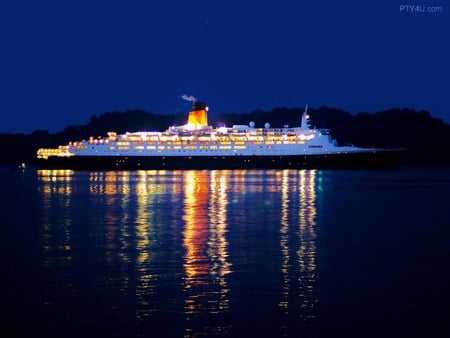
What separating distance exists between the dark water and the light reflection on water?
0.11 feet

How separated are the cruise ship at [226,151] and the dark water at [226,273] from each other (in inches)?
2191

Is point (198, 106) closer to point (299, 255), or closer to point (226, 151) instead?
point (226, 151)

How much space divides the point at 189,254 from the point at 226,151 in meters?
68.2

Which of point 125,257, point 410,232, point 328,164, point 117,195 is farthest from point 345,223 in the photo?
point 328,164

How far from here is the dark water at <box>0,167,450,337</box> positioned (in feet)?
34.8

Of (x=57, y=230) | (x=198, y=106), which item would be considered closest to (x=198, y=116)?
(x=198, y=106)

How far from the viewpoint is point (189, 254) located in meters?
16.9

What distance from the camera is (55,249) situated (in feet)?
58.6

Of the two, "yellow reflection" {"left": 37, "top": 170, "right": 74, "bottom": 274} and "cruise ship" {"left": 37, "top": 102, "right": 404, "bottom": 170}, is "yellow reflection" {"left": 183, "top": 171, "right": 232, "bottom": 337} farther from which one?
"cruise ship" {"left": 37, "top": 102, "right": 404, "bottom": 170}

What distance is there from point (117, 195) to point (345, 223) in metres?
17.1

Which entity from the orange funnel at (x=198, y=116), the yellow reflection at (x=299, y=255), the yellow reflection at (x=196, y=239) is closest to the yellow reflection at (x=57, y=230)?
the yellow reflection at (x=196, y=239)

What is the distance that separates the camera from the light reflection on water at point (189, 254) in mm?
11570

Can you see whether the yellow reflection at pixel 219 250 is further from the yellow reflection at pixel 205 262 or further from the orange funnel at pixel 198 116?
the orange funnel at pixel 198 116

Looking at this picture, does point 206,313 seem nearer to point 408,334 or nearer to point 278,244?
point 408,334
